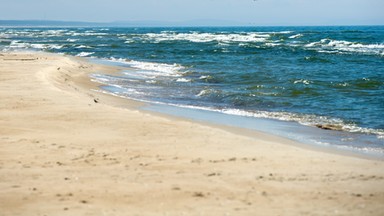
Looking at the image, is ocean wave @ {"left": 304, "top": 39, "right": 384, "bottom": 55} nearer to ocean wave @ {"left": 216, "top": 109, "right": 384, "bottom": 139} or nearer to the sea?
the sea

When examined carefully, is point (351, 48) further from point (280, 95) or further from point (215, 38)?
point (215, 38)

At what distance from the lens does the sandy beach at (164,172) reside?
6234 mm

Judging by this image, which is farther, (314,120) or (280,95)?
(280,95)

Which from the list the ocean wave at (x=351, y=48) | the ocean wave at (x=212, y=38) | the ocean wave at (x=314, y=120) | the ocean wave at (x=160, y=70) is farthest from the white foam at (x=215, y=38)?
the ocean wave at (x=314, y=120)

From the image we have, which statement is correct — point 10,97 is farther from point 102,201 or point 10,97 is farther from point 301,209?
point 301,209

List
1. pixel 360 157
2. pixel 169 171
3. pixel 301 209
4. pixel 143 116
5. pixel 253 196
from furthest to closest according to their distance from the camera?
pixel 143 116 < pixel 360 157 < pixel 169 171 < pixel 253 196 < pixel 301 209

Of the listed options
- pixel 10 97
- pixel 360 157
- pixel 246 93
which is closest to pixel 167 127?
pixel 360 157

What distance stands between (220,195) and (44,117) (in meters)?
6.45

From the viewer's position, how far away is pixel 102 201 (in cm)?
634

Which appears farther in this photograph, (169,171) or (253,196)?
(169,171)

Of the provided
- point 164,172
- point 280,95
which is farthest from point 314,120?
point 164,172

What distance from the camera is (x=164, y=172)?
7.62 meters

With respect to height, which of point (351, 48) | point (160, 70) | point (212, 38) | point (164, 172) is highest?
point (164, 172)

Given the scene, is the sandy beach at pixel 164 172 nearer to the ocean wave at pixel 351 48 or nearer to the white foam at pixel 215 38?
the ocean wave at pixel 351 48
